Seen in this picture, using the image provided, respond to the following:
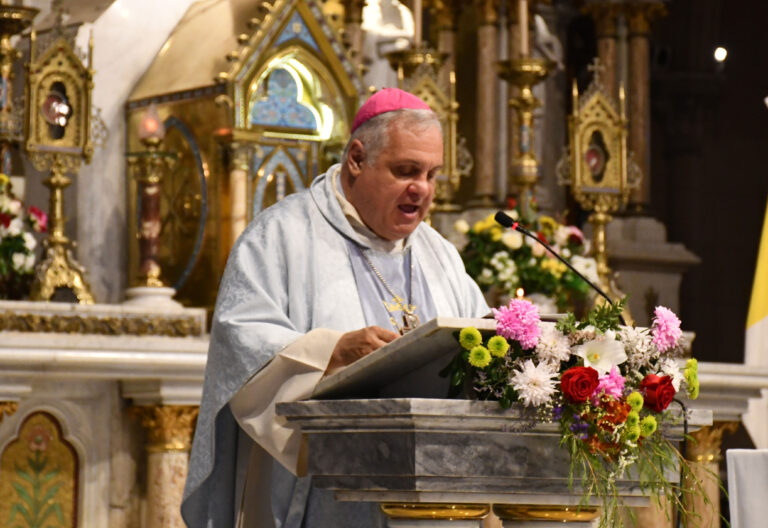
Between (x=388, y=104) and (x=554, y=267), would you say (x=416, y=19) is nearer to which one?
(x=554, y=267)

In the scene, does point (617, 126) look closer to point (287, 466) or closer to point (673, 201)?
point (673, 201)

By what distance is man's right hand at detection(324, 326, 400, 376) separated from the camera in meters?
3.40

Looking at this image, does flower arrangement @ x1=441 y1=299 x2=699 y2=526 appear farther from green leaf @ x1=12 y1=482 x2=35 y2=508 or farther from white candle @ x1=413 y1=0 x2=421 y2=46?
white candle @ x1=413 y1=0 x2=421 y2=46

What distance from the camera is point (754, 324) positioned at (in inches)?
236

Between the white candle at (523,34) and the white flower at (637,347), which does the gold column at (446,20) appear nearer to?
the white candle at (523,34)

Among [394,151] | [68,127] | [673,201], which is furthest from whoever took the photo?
[673,201]

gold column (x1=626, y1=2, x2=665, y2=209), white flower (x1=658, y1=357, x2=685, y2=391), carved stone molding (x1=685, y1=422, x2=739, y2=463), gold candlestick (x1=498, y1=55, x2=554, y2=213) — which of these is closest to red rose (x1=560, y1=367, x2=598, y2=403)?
white flower (x1=658, y1=357, x2=685, y2=391)

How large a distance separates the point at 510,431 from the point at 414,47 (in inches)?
186

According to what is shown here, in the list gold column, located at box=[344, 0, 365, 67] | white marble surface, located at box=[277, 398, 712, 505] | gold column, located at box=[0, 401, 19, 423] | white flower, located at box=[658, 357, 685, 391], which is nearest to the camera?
white marble surface, located at box=[277, 398, 712, 505]

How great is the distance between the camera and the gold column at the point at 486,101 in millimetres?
9188

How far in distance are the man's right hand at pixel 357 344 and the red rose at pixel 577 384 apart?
40 centimetres

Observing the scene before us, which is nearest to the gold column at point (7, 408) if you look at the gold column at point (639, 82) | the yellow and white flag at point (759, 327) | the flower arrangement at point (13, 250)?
the flower arrangement at point (13, 250)

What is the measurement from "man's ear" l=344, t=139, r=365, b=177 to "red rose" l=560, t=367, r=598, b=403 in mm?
974

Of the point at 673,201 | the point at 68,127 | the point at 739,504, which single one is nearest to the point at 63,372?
the point at 68,127
